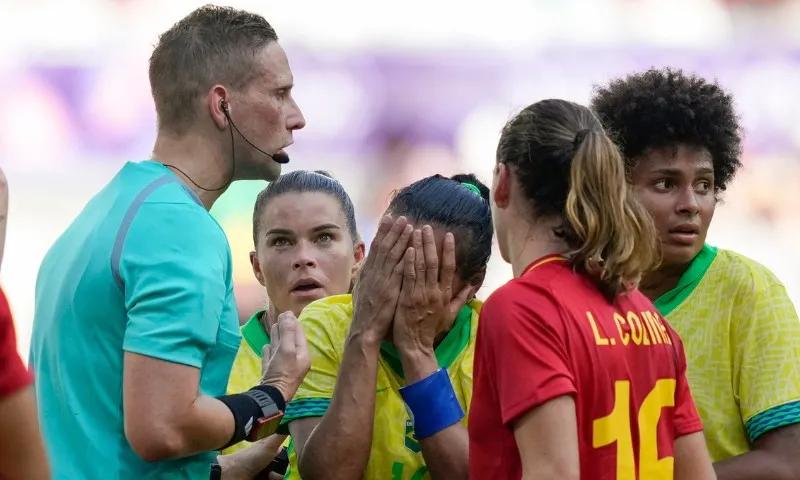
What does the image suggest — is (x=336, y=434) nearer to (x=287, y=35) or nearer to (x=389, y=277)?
(x=389, y=277)

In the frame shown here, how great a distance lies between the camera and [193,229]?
280 centimetres

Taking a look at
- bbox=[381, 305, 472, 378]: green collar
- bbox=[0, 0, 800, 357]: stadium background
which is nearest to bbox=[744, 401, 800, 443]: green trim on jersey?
bbox=[381, 305, 472, 378]: green collar

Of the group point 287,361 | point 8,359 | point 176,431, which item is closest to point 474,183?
point 287,361

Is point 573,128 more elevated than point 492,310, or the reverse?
point 573,128

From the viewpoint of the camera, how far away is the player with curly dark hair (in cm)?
339

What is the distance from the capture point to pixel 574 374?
2.57m

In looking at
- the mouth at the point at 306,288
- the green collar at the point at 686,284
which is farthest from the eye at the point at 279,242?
the green collar at the point at 686,284

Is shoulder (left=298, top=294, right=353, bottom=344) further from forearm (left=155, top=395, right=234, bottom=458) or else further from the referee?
forearm (left=155, top=395, right=234, bottom=458)

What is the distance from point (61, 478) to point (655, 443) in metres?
1.25

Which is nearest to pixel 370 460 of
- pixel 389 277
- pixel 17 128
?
pixel 389 277

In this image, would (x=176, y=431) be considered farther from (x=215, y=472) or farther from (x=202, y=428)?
(x=215, y=472)

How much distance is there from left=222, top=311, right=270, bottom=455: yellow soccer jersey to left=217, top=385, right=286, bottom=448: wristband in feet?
2.95

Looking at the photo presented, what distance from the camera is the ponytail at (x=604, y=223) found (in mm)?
2693

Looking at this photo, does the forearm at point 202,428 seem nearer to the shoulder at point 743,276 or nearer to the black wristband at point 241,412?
the black wristband at point 241,412
